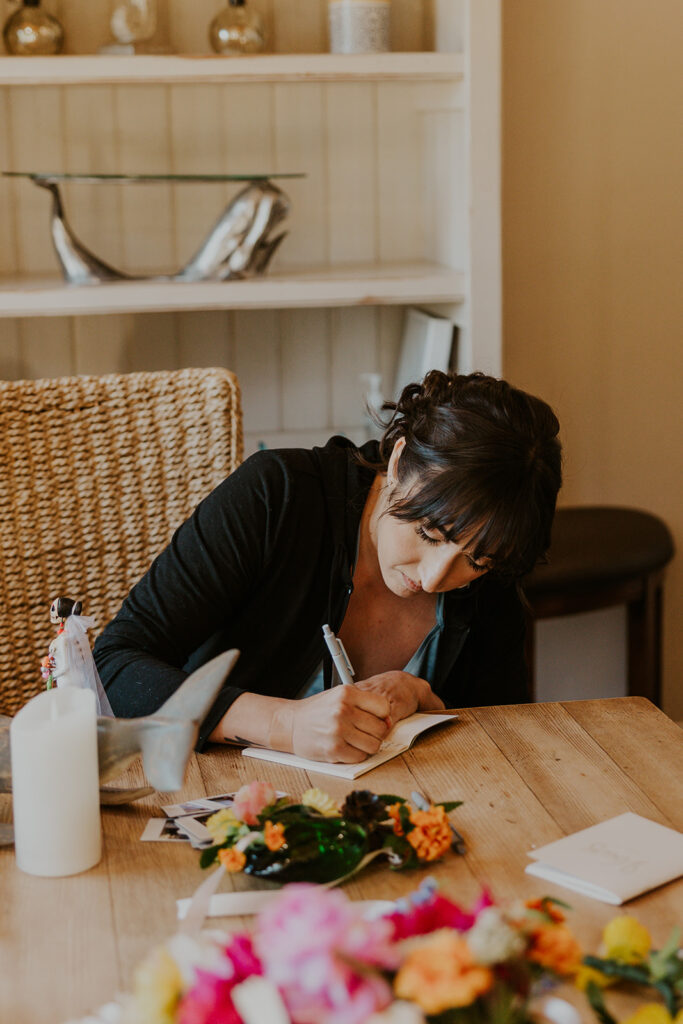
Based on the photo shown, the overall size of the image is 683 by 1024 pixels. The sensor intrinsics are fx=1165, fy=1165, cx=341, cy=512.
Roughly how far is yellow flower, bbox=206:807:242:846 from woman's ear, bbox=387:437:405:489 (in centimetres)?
60

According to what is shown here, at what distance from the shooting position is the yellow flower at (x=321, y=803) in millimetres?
1059

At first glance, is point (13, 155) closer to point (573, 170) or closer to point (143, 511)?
point (143, 511)

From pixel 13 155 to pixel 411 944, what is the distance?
7.03 ft

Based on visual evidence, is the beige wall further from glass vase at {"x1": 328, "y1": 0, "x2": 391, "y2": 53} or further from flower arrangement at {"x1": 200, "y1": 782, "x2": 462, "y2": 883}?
flower arrangement at {"x1": 200, "y1": 782, "x2": 462, "y2": 883}

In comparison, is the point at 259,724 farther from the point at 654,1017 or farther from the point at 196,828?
the point at 654,1017

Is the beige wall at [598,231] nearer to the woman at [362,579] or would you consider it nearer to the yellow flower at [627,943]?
the woman at [362,579]

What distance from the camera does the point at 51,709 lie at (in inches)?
39.1

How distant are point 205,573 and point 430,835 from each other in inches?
24.0

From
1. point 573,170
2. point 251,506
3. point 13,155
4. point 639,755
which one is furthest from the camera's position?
point 573,170

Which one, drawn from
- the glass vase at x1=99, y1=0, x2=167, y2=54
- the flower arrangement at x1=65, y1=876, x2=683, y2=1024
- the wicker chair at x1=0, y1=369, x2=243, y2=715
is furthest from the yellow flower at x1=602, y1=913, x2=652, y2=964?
the glass vase at x1=99, y1=0, x2=167, y2=54

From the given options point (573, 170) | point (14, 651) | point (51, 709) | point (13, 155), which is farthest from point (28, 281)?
point (51, 709)

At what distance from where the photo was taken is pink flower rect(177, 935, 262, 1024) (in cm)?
63

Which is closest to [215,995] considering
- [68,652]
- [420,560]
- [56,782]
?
[56,782]

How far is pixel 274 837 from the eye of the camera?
99 cm
